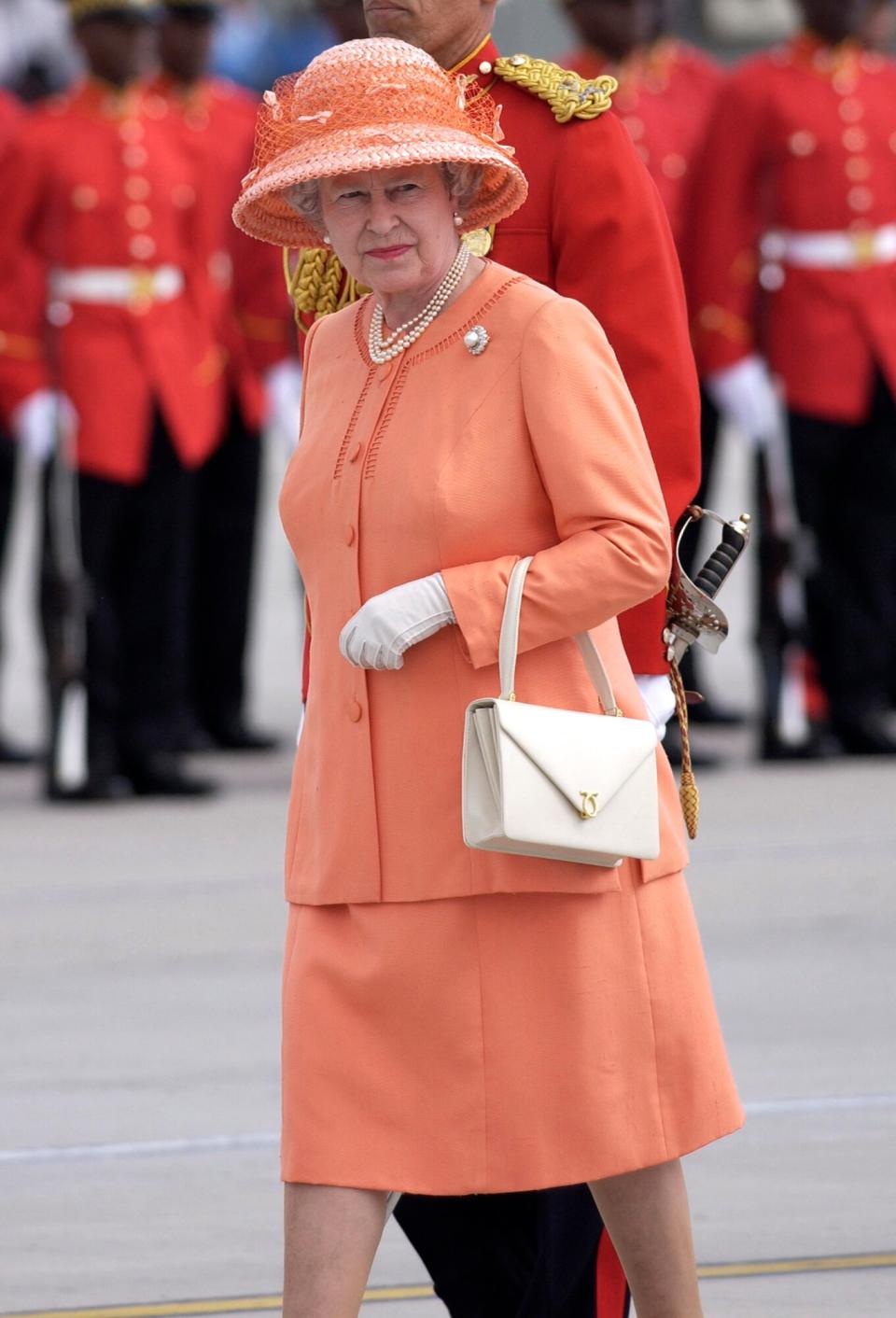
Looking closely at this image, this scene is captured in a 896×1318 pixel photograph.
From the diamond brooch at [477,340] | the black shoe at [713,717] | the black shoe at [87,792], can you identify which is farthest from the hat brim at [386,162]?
→ the black shoe at [713,717]

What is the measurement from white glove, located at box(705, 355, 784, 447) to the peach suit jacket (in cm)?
481

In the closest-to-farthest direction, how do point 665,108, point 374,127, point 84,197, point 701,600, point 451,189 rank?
point 374,127 → point 451,189 → point 701,600 → point 84,197 → point 665,108

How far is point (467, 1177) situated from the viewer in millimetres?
2840

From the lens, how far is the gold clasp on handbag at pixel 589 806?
2.76m

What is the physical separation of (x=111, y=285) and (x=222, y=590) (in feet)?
4.48

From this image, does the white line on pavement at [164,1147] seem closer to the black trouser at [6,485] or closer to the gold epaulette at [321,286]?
the gold epaulette at [321,286]

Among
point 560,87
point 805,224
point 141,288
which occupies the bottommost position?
point 560,87

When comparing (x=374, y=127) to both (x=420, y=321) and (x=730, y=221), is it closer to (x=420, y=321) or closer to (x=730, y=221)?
(x=420, y=321)

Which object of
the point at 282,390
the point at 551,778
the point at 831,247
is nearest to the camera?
the point at 551,778

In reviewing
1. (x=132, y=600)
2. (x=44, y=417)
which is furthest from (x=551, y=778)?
(x=132, y=600)

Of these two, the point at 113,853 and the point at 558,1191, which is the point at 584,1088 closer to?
the point at 558,1191

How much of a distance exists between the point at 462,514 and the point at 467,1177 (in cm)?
62

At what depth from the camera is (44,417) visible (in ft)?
24.5

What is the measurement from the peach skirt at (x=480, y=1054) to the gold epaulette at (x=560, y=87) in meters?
0.89
